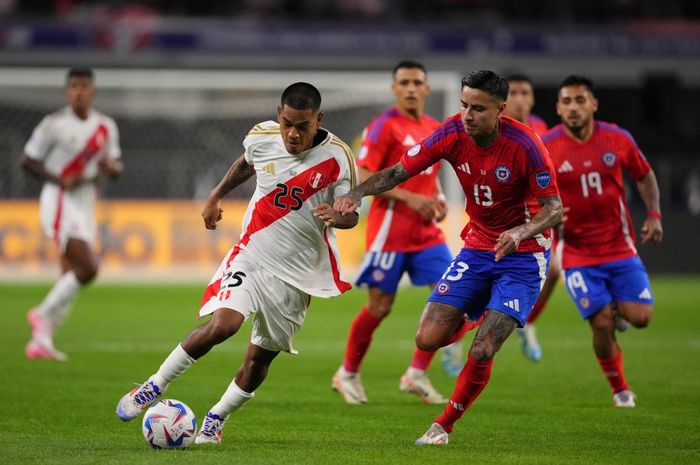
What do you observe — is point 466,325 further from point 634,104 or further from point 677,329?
point 634,104

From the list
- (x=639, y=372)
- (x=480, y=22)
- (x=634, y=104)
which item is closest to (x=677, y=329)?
(x=639, y=372)

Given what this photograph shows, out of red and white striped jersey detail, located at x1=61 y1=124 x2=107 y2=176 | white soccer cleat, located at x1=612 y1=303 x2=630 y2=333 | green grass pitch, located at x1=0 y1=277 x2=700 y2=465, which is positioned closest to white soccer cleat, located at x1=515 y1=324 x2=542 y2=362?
green grass pitch, located at x1=0 y1=277 x2=700 y2=465

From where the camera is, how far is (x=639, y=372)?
11789mm

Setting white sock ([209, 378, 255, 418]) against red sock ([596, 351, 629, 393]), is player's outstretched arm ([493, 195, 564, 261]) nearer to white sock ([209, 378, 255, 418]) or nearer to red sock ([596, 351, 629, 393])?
white sock ([209, 378, 255, 418])

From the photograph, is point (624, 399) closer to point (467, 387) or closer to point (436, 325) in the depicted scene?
point (467, 387)

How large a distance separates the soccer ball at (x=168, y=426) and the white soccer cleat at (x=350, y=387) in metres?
2.80

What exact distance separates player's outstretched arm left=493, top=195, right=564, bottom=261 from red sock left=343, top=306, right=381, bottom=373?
9.49ft

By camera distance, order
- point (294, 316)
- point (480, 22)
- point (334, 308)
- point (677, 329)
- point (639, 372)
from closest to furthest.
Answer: point (294, 316) → point (639, 372) → point (677, 329) → point (334, 308) → point (480, 22)

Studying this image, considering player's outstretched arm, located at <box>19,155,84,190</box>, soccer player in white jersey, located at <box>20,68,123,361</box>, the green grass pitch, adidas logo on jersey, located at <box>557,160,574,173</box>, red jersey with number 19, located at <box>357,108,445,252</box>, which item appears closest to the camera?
the green grass pitch

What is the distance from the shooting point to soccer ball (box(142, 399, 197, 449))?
23.0 feet

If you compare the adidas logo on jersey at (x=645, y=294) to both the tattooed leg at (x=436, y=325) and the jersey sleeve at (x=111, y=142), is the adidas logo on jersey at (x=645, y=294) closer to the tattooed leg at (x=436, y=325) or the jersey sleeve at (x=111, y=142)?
the tattooed leg at (x=436, y=325)

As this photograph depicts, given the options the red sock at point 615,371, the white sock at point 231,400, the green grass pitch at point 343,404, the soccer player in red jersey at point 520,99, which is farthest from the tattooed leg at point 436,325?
the soccer player in red jersey at point 520,99

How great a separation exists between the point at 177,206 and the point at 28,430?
47.9 ft

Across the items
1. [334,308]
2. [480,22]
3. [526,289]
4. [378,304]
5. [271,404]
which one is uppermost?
[480,22]
